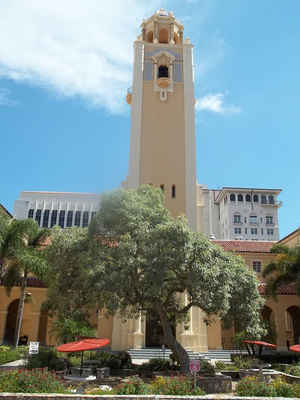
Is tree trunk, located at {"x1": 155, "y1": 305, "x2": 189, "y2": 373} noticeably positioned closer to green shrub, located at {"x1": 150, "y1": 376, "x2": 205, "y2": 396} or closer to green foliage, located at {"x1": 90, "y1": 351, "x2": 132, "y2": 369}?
green foliage, located at {"x1": 90, "y1": 351, "x2": 132, "y2": 369}

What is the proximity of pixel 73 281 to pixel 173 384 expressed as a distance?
8.22 meters

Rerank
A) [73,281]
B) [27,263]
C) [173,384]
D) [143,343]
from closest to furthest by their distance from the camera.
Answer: [173,384], [73,281], [27,263], [143,343]

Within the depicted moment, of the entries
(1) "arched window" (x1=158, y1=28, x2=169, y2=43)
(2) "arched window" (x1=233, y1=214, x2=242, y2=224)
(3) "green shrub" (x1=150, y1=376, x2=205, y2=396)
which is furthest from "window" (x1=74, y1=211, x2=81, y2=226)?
(3) "green shrub" (x1=150, y1=376, x2=205, y2=396)

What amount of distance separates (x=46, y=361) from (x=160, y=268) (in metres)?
7.90

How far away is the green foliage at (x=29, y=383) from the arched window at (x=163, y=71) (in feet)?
96.0

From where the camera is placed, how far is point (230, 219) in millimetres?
86500

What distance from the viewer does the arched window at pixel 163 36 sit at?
128ft

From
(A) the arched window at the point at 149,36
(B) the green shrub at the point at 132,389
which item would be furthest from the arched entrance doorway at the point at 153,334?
(A) the arched window at the point at 149,36

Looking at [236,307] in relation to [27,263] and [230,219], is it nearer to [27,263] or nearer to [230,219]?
[27,263]

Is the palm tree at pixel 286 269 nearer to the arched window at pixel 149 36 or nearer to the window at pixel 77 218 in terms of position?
the arched window at pixel 149 36

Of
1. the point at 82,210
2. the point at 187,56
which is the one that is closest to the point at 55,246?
the point at 187,56

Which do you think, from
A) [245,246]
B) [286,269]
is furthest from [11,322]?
[286,269]

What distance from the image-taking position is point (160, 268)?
17031mm

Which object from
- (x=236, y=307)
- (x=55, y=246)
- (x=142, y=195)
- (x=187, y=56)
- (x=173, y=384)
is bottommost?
(x=173, y=384)
